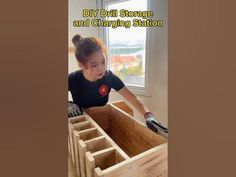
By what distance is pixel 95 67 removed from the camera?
1.09 m

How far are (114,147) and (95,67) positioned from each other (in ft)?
1.67

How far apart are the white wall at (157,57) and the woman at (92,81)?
0.17ft

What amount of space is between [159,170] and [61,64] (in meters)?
0.52

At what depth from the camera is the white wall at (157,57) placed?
3.56ft

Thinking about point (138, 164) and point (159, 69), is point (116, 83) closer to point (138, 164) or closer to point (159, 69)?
point (159, 69)

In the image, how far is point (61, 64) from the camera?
28 centimetres

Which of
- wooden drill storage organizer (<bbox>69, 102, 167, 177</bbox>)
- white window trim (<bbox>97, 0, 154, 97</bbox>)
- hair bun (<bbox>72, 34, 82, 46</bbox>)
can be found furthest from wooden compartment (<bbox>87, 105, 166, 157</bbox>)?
hair bun (<bbox>72, 34, 82, 46</bbox>)

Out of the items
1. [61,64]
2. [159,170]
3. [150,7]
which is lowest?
[159,170]

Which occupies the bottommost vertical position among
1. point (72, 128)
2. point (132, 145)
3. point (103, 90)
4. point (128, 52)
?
point (132, 145)

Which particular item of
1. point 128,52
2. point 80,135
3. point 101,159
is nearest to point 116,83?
point 128,52

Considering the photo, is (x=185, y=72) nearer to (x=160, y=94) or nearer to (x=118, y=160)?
(x=118, y=160)

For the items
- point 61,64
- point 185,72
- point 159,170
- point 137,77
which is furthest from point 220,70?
point 137,77

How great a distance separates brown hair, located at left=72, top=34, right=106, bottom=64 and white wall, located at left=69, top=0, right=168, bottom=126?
0.04m

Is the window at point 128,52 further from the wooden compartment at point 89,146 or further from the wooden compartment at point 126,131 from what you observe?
the wooden compartment at point 89,146
